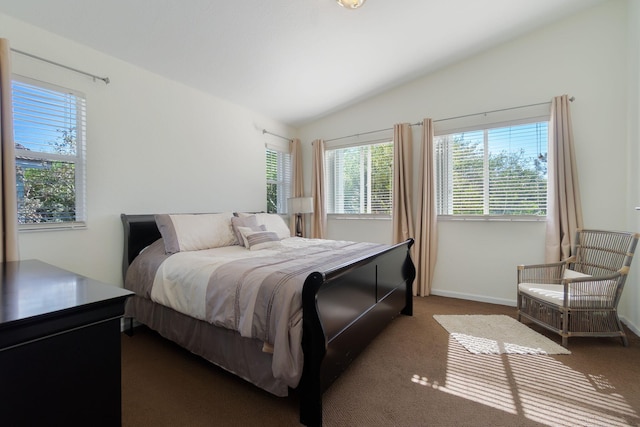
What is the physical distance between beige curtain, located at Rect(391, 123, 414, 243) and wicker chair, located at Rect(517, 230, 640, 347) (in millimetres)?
1412

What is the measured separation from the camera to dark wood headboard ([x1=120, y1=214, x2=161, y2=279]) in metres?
2.63

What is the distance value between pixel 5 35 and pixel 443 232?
4.54m

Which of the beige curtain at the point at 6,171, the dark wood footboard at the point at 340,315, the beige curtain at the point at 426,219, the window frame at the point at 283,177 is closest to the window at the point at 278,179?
the window frame at the point at 283,177

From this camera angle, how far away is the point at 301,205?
14.3ft

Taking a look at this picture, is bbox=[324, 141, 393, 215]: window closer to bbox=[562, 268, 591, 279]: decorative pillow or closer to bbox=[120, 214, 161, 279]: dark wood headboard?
bbox=[562, 268, 591, 279]: decorative pillow

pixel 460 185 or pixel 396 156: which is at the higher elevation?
pixel 396 156

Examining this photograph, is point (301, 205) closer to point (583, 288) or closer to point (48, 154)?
point (48, 154)

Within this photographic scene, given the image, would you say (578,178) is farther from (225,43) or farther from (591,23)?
(225,43)

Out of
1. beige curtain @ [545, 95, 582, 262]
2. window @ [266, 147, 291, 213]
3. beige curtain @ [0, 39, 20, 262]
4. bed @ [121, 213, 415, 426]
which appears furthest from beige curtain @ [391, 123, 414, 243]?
beige curtain @ [0, 39, 20, 262]

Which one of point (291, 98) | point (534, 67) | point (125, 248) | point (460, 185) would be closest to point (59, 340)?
point (125, 248)

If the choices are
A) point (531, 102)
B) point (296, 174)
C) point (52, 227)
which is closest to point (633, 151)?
point (531, 102)

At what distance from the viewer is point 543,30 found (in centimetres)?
320

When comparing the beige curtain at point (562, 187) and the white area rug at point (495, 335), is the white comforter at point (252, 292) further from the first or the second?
the beige curtain at point (562, 187)

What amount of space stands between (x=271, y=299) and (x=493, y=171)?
10.6 ft
